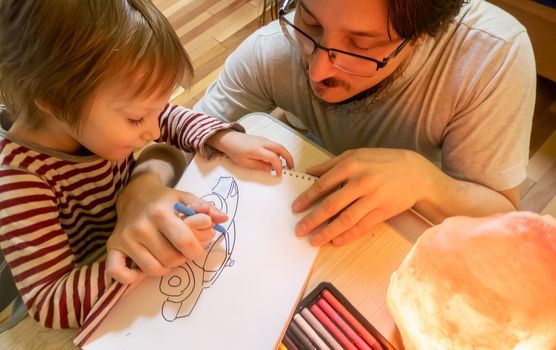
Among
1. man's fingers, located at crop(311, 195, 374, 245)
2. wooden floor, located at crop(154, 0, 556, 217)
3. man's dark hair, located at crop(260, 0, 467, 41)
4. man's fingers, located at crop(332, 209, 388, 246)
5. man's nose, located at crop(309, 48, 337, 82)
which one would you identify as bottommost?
wooden floor, located at crop(154, 0, 556, 217)

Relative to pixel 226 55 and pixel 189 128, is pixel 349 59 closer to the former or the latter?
pixel 189 128

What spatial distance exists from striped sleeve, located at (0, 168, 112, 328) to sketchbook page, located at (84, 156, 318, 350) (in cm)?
5

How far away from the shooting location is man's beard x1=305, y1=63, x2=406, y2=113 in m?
0.74

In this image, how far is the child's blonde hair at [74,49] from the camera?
512 millimetres

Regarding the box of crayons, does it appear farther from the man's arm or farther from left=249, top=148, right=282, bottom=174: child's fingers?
left=249, top=148, right=282, bottom=174: child's fingers

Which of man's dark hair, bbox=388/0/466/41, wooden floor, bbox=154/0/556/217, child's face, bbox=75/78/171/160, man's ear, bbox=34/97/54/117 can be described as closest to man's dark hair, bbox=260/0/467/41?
man's dark hair, bbox=388/0/466/41

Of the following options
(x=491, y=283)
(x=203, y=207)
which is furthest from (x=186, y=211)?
(x=491, y=283)

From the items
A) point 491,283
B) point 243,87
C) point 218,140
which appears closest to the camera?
point 491,283

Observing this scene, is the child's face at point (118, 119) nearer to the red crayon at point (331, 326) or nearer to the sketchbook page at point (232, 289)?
the sketchbook page at point (232, 289)

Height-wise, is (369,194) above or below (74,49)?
below

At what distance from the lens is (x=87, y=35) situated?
0.52 m

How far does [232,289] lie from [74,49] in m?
0.35

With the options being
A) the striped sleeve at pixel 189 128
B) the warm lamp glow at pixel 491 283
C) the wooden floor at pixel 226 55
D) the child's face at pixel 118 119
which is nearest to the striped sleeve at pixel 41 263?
the child's face at pixel 118 119

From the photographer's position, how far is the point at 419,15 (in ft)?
1.94
